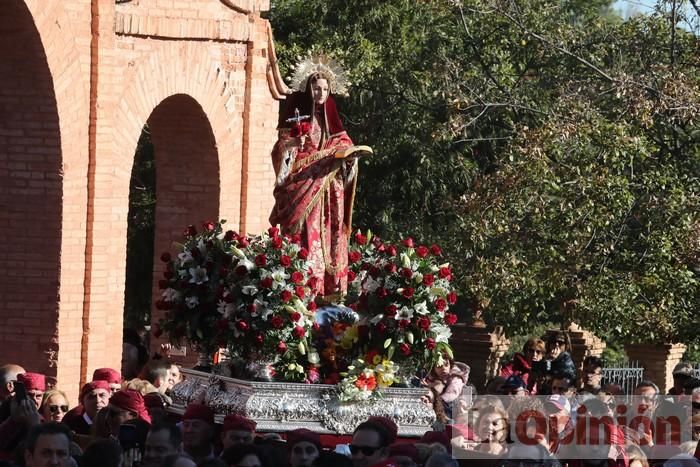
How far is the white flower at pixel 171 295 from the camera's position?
12.9 meters

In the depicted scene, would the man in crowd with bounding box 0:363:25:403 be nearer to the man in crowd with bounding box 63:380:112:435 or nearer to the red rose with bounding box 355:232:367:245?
the man in crowd with bounding box 63:380:112:435

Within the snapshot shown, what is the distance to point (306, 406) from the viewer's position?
1248 centimetres

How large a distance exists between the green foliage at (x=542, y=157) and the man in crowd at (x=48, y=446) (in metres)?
8.30

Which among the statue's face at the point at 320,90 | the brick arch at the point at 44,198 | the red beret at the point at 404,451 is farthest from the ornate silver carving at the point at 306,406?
the brick arch at the point at 44,198

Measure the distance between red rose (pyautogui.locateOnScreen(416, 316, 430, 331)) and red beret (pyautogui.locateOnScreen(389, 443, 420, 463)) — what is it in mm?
2396

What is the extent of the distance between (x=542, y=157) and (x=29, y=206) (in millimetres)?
5019

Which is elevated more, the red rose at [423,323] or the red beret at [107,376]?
the red rose at [423,323]

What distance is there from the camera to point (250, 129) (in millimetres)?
18453

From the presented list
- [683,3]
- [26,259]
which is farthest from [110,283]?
[683,3]

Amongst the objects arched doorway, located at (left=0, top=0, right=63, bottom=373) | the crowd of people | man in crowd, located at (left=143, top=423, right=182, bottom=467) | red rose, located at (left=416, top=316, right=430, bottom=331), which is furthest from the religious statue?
man in crowd, located at (left=143, top=423, right=182, bottom=467)

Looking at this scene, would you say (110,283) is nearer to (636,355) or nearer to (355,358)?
(355,358)

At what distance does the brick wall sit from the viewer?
15.2 m

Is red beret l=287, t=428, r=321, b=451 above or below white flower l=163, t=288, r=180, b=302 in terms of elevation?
below

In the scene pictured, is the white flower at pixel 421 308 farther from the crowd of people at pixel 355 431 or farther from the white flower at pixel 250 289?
the white flower at pixel 250 289
